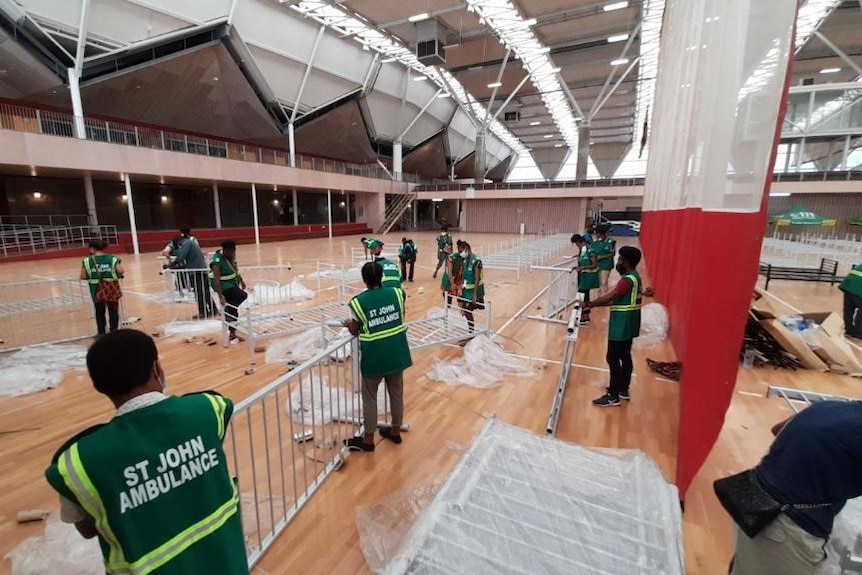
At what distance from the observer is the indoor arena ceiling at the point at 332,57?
663 inches

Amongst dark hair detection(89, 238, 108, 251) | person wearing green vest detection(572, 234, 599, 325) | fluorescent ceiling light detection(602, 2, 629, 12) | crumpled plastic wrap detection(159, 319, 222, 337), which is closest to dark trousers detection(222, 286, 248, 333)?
crumpled plastic wrap detection(159, 319, 222, 337)

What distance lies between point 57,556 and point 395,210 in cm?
3362

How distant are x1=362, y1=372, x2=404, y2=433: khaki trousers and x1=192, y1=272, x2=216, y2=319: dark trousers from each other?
222 inches

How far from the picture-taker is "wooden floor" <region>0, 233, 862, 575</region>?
2541 mm

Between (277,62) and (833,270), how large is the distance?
28008mm

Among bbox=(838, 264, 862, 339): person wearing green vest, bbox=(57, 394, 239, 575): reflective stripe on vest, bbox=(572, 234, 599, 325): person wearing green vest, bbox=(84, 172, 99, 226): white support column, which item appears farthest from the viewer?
bbox=(84, 172, 99, 226): white support column

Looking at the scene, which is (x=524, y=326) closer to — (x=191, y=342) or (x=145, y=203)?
(x=191, y=342)

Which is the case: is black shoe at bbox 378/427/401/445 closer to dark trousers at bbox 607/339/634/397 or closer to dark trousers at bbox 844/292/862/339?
dark trousers at bbox 607/339/634/397

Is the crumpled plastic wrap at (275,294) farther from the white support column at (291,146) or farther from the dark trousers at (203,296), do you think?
the white support column at (291,146)

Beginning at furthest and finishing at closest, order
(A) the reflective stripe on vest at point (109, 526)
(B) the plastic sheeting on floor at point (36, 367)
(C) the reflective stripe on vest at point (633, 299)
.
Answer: (B) the plastic sheeting on floor at point (36, 367), (C) the reflective stripe on vest at point (633, 299), (A) the reflective stripe on vest at point (109, 526)

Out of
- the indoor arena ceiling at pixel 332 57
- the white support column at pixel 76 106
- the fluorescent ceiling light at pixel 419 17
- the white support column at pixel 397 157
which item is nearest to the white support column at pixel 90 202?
the white support column at pixel 76 106

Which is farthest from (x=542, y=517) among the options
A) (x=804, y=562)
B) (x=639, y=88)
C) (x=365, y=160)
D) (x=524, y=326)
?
(x=365, y=160)

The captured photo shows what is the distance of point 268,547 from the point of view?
2.40 metres

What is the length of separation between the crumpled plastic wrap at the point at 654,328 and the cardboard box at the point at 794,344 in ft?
4.06
